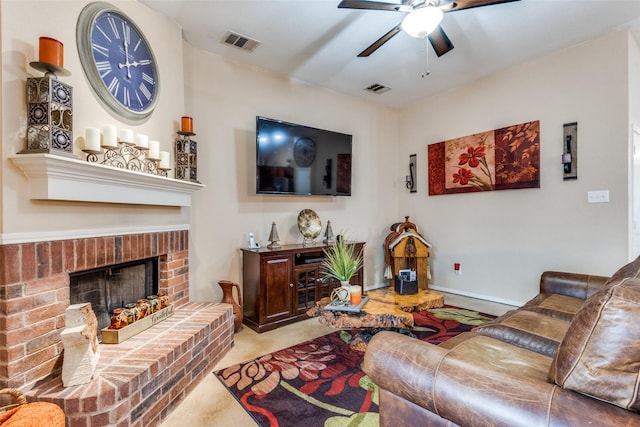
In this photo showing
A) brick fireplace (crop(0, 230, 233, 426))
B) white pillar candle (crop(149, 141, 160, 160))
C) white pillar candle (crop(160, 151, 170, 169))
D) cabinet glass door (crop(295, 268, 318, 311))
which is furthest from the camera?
cabinet glass door (crop(295, 268, 318, 311))

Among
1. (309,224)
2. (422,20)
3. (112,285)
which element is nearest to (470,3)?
(422,20)

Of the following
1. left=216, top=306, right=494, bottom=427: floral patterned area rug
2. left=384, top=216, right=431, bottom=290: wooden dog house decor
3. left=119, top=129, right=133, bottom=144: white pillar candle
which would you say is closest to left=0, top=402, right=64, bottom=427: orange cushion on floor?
left=216, top=306, right=494, bottom=427: floral patterned area rug

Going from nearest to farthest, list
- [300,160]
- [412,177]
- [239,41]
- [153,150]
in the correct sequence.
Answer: [153,150], [239,41], [300,160], [412,177]

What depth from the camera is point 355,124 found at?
4.27 meters

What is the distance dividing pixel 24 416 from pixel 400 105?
15.8ft

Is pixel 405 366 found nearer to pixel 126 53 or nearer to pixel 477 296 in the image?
pixel 126 53

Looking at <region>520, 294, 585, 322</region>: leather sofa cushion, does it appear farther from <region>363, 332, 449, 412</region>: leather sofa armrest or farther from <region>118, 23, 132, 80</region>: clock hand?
<region>118, 23, 132, 80</region>: clock hand

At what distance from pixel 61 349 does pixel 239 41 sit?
270cm

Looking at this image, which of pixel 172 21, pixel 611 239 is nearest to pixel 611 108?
pixel 611 239

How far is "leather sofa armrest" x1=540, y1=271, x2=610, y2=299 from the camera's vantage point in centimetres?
220

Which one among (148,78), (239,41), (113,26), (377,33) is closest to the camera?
(113,26)

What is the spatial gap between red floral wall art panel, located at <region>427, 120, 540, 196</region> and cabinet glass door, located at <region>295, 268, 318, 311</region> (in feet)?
7.25

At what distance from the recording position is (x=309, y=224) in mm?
3516

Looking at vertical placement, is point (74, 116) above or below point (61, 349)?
above
